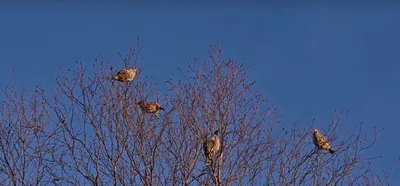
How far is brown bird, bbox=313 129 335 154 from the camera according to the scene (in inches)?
283

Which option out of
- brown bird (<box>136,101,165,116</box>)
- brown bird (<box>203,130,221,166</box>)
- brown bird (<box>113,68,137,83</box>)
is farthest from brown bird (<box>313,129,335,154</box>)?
brown bird (<box>113,68,137,83</box>)

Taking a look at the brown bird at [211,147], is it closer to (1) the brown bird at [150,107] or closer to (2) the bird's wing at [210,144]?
(2) the bird's wing at [210,144]

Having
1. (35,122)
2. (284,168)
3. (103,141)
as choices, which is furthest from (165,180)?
(35,122)

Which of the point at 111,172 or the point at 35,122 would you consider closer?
the point at 111,172

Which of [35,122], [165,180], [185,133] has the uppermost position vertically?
[35,122]

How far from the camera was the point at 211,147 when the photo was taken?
679 centimetres

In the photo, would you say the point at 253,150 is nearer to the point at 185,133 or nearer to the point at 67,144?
the point at 185,133

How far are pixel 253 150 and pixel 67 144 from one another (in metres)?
1.95

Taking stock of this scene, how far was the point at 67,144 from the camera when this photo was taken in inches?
280

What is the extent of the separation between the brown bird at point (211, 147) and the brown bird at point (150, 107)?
26.5 inches

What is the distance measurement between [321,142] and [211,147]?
4.16ft

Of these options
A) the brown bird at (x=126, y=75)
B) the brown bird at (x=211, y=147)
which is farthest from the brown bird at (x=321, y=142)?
the brown bird at (x=126, y=75)

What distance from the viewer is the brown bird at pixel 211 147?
6730mm

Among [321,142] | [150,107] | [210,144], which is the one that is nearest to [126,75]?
[150,107]
